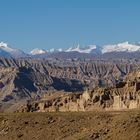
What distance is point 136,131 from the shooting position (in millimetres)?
35469

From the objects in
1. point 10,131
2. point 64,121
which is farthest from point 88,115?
point 10,131

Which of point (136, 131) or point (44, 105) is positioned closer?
point (136, 131)

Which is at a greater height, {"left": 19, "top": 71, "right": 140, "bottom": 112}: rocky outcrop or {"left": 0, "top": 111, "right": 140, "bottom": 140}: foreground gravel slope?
{"left": 0, "top": 111, "right": 140, "bottom": 140}: foreground gravel slope

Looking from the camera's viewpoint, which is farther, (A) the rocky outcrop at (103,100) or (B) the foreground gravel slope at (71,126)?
(A) the rocky outcrop at (103,100)

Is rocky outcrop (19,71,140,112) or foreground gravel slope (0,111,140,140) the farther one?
rocky outcrop (19,71,140,112)

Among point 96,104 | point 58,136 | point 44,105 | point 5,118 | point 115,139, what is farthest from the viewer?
point 44,105

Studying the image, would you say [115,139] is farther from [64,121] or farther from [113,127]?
[64,121]

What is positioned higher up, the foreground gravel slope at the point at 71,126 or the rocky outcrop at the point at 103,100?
the foreground gravel slope at the point at 71,126

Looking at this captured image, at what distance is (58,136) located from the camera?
4009cm

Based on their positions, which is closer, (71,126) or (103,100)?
(71,126)

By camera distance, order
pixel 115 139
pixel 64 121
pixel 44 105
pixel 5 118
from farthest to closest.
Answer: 1. pixel 44 105
2. pixel 5 118
3. pixel 64 121
4. pixel 115 139

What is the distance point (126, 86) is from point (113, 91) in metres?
2.64

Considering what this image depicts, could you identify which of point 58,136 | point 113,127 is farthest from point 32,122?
point 113,127

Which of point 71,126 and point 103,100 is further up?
point 71,126
